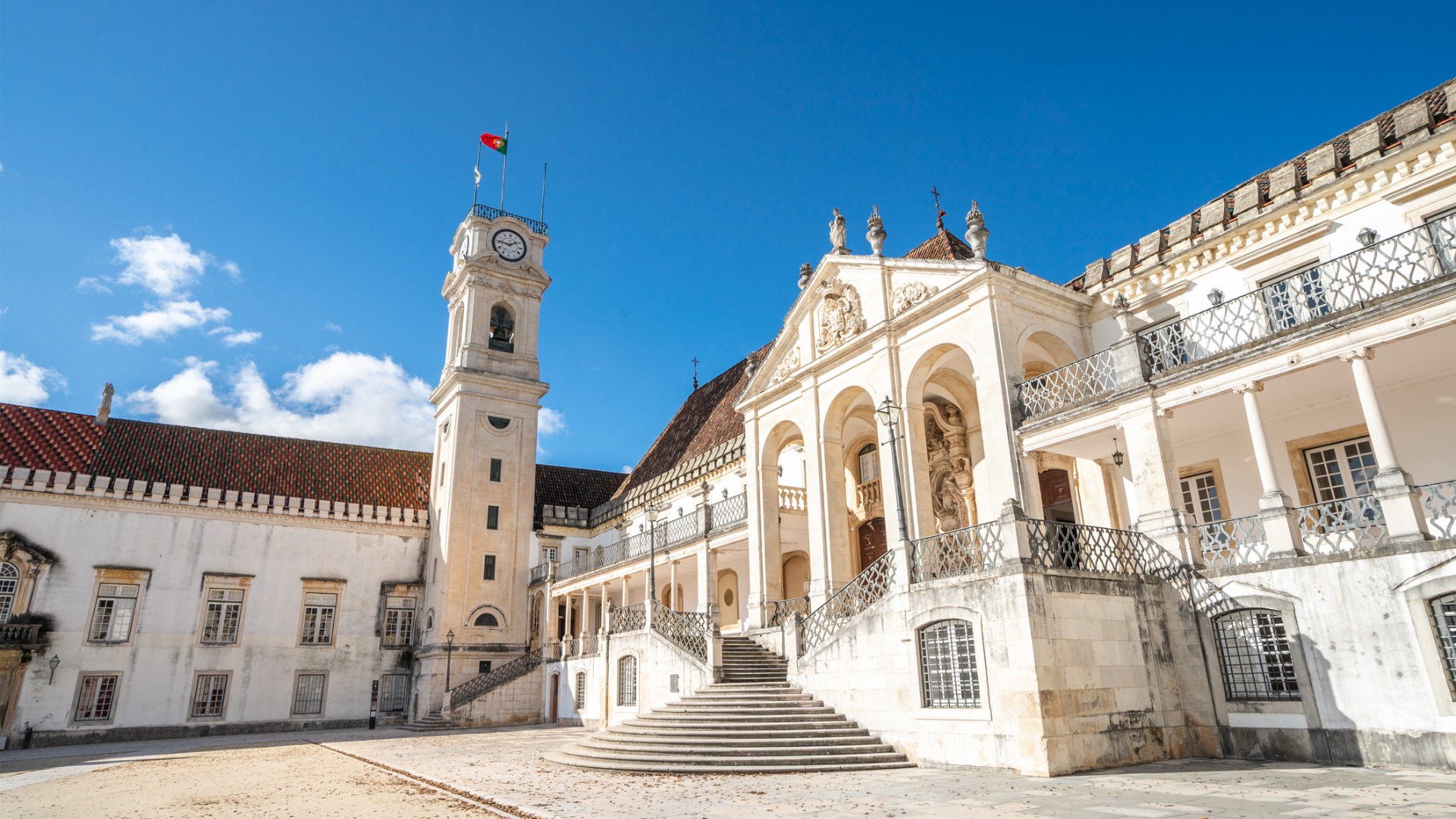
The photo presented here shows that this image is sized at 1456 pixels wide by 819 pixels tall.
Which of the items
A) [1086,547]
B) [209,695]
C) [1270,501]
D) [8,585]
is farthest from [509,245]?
[1270,501]

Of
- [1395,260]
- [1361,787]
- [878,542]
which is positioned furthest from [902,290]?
[1361,787]

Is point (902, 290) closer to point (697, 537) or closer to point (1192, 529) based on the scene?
point (1192, 529)

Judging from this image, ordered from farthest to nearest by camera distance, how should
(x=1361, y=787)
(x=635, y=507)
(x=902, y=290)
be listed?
1. (x=635, y=507)
2. (x=902, y=290)
3. (x=1361, y=787)

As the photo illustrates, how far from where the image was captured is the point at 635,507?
34031 millimetres

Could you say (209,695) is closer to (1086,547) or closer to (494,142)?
(494,142)

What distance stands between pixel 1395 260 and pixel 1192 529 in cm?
478

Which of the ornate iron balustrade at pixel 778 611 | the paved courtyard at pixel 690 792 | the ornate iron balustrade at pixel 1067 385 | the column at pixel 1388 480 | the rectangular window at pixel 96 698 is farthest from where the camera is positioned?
the rectangular window at pixel 96 698

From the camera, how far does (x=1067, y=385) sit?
52.7 feet

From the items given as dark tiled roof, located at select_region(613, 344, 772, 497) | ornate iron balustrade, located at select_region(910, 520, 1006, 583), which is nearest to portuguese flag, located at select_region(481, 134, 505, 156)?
dark tiled roof, located at select_region(613, 344, 772, 497)

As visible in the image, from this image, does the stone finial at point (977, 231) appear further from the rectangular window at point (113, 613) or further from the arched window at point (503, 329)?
the rectangular window at point (113, 613)

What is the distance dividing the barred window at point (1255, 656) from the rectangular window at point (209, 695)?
3210 centimetres

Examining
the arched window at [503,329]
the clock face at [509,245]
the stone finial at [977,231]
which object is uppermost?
the clock face at [509,245]

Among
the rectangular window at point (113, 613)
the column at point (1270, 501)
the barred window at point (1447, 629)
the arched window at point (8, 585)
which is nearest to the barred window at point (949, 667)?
the column at point (1270, 501)

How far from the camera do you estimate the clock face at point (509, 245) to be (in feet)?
125
